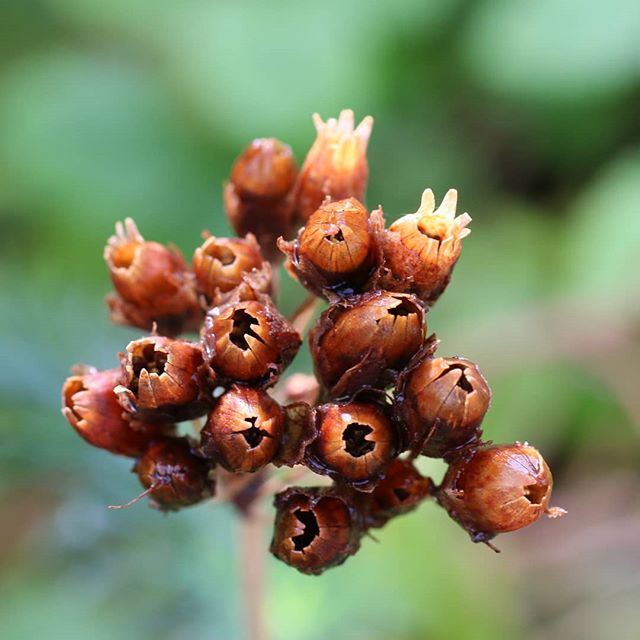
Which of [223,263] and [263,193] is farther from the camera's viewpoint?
[263,193]

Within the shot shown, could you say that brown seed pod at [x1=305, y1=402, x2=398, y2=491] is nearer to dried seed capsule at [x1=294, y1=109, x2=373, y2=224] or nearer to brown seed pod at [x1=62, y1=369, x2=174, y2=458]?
brown seed pod at [x1=62, y1=369, x2=174, y2=458]

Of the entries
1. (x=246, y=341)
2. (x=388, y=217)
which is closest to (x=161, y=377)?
(x=246, y=341)

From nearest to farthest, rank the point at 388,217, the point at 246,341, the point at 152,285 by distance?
the point at 246,341 → the point at 152,285 → the point at 388,217

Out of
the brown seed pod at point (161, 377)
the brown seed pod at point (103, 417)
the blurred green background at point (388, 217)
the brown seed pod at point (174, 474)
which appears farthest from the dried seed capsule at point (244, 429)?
the blurred green background at point (388, 217)

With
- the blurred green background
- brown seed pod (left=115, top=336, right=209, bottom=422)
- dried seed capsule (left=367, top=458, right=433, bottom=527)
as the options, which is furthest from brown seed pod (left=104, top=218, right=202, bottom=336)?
the blurred green background

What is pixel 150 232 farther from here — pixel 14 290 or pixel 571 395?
pixel 571 395

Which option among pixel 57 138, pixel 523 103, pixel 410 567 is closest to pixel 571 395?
pixel 410 567

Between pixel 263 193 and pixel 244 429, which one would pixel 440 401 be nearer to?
pixel 244 429
